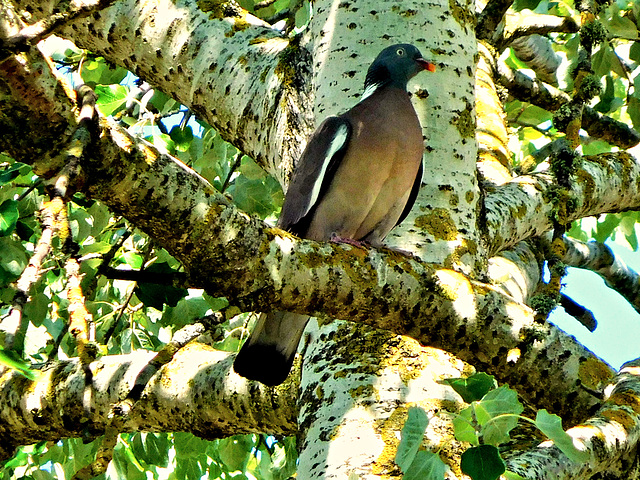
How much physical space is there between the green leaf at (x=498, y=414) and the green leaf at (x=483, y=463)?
0.06 m

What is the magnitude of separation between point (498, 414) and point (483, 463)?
12 centimetres

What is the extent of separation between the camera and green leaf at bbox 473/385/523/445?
143 cm

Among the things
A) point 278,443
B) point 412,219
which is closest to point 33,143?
point 412,219

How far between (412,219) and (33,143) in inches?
48.3

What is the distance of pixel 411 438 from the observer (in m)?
1.43

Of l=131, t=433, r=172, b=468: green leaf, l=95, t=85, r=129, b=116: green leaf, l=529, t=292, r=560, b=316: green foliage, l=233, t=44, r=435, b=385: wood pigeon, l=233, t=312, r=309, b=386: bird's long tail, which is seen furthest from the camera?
l=131, t=433, r=172, b=468: green leaf

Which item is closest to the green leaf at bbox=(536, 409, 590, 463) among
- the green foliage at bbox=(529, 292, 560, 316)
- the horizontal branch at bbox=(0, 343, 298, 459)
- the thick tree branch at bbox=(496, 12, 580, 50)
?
the green foliage at bbox=(529, 292, 560, 316)

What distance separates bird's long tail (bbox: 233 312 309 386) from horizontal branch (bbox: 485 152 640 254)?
2.28ft

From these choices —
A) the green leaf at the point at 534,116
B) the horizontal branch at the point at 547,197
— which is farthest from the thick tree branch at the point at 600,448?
the green leaf at the point at 534,116

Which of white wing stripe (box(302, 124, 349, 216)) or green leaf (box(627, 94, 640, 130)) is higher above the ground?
green leaf (box(627, 94, 640, 130))

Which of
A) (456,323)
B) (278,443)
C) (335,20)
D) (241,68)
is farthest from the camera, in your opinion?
(278,443)

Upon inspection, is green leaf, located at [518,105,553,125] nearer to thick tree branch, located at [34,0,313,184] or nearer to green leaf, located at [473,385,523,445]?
thick tree branch, located at [34,0,313,184]

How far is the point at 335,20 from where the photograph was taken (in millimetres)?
2721

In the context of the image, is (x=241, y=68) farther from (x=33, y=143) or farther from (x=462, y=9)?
(x=33, y=143)
